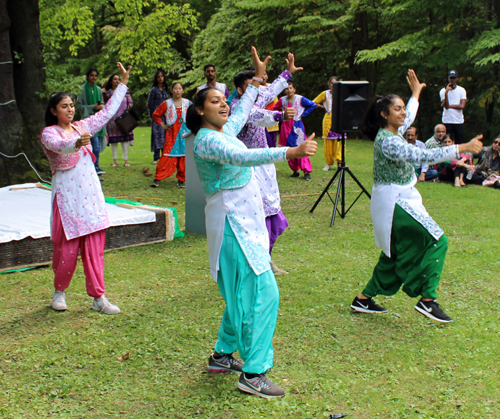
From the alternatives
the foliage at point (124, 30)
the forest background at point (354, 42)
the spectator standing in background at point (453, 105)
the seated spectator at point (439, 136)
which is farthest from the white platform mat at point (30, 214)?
the spectator standing in background at point (453, 105)

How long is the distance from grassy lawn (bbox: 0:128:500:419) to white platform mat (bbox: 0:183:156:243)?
1.26 feet

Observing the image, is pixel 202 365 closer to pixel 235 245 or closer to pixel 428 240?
pixel 235 245

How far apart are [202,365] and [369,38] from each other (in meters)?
21.2

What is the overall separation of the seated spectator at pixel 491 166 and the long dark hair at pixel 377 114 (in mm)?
7334

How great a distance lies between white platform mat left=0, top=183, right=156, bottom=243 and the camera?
18.7 feet

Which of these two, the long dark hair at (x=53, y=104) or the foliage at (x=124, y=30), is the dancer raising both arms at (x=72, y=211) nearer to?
the long dark hair at (x=53, y=104)

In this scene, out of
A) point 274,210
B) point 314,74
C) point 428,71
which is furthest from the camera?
point 314,74

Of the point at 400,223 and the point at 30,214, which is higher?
the point at 400,223

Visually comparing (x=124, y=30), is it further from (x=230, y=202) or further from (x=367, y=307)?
(x=230, y=202)

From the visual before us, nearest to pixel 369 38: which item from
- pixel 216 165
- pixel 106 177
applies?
pixel 106 177

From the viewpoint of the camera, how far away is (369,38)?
886 inches

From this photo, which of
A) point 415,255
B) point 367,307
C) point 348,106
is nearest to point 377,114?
point 415,255

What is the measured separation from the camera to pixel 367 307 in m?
4.45

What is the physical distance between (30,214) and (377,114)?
4341mm
